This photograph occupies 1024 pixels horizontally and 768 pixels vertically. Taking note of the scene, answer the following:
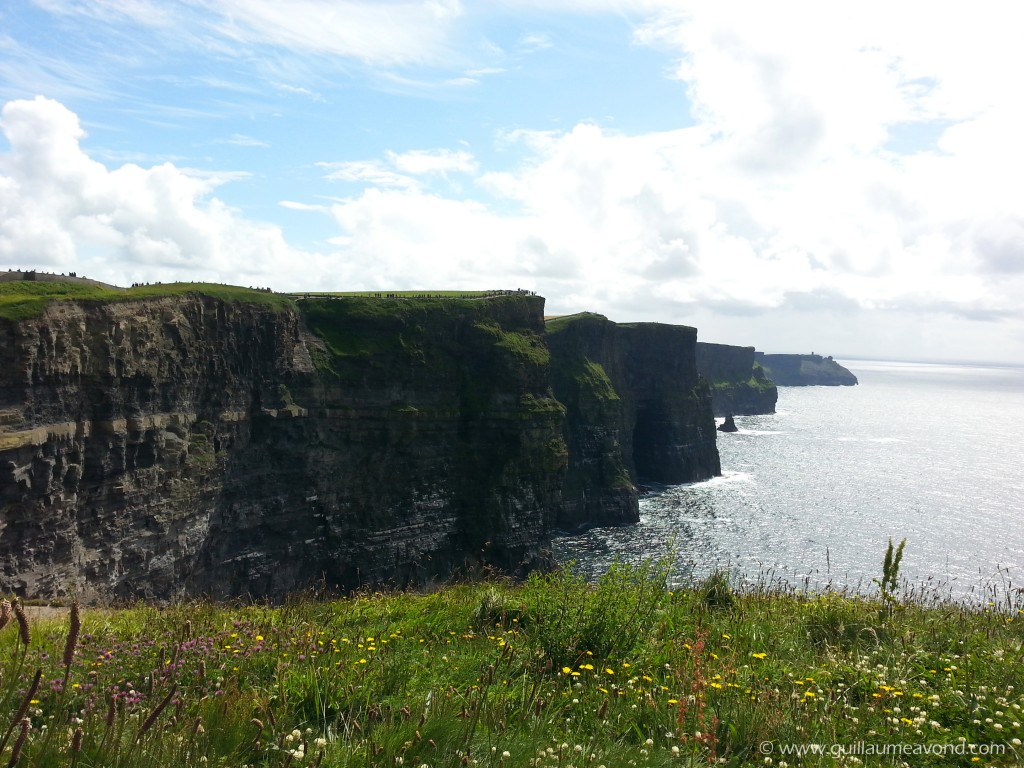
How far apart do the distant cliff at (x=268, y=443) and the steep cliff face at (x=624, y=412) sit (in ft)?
3.82

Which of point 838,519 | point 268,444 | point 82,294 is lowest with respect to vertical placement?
point 838,519

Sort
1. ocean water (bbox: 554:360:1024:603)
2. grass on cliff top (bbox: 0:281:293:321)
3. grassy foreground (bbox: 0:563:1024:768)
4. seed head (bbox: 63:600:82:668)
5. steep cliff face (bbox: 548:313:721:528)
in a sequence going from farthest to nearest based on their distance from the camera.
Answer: steep cliff face (bbox: 548:313:721:528), ocean water (bbox: 554:360:1024:603), grass on cliff top (bbox: 0:281:293:321), grassy foreground (bbox: 0:563:1024:768), seed head (bbox: 63:600:82:668)

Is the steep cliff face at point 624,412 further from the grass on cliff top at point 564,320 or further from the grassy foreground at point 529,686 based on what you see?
the grassy foreground at point 529,686


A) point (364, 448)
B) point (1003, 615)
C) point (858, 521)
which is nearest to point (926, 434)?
point (858, 521)

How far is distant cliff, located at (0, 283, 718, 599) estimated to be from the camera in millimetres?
37781

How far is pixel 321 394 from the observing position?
59.1m

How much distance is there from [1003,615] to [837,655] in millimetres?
4676

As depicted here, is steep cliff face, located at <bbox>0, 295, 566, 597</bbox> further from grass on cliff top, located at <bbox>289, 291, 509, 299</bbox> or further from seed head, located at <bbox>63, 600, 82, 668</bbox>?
seed head, located at <bbox>63, 600, 82, 668</bbox>

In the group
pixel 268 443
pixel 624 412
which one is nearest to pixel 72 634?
pixel 268 443

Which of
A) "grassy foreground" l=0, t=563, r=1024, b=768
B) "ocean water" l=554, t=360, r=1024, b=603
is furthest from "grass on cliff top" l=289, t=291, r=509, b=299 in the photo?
"grassy foreground" l=0, t=563, r=1024, b=768

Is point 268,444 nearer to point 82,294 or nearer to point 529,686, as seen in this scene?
point 82,294

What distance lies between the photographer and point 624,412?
377ft

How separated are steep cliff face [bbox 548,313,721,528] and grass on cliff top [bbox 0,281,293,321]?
165 ft

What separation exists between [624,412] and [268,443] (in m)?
73.2
